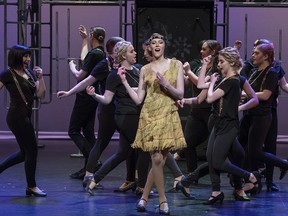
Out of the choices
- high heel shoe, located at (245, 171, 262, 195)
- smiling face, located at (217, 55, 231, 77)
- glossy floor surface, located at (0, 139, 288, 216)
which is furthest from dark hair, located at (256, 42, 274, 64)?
glossy floor surface, located at (0, 139, 288, 216)

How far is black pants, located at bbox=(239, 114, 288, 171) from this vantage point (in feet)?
22.6

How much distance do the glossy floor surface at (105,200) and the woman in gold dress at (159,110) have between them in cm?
48

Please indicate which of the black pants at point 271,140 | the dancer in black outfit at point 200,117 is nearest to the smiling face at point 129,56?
the dancer in black outfit at point 200,117

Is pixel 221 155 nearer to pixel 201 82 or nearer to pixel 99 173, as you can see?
pixel 201 82

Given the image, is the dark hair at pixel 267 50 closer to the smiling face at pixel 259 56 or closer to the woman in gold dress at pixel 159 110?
the smiling face at pixel 259 56

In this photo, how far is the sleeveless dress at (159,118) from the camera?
5.95 m

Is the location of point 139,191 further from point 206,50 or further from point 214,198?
point 206,50

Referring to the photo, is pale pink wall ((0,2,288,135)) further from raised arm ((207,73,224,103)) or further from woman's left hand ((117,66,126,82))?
raised arm ((207,73,224,103))

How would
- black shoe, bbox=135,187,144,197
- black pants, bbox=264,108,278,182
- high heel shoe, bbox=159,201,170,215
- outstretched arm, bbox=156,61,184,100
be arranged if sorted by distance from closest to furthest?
outstretched arm, bbox=156,61,184,100, high heel shoe, bbox=159,201,170,215, black shoe, bbox=135,187,144,197, black pants, bbox=264,108,278,182

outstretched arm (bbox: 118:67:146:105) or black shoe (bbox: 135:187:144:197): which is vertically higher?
outstretched arm (bbox: 118:67:146:105)

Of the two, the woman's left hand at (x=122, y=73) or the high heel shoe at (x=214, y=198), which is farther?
the high heel shoe at (x=214, y=198)

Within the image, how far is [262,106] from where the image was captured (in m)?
6.90

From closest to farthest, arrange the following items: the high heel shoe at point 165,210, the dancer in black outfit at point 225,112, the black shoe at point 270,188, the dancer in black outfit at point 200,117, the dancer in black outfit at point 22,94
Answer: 1. the high heel shoe at point 165,210
2. the dancer in black outfit at point 225,112
3. the dancer in black outfit at point 22,94
4. the black shoe at point 270,188
5. the dancer in black outfit at point 200,117

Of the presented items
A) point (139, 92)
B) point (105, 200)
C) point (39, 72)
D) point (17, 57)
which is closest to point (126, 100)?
point (139, 92)
